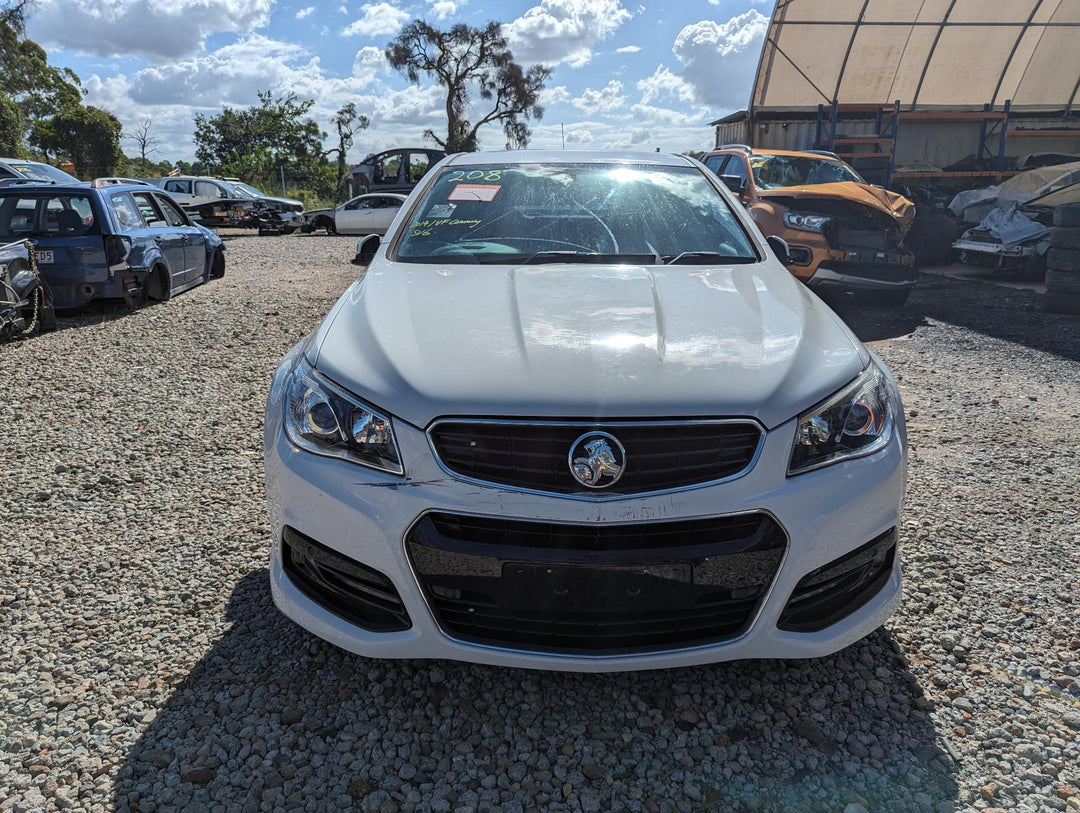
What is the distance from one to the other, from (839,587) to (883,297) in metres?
7.77

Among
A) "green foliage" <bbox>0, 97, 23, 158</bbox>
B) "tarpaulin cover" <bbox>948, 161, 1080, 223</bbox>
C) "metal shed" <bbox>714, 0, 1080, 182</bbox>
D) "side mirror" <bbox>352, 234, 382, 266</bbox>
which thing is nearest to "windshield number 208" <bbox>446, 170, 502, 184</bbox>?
"side mirror" <bbox>352, 234, 382, 266</bbox>

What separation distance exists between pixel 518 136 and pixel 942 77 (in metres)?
20.5

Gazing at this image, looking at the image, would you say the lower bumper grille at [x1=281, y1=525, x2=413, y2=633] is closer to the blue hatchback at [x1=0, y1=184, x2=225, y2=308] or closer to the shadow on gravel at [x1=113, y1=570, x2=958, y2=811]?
the shadow on gravel at [x1=113, y1=570, x2=958, y2=811]

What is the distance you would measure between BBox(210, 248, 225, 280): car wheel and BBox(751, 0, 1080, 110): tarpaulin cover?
13985mm

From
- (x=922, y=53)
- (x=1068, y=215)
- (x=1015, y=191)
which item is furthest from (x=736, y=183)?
(x=922, y=53)

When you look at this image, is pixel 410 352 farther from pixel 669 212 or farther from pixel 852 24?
pixel 852 24

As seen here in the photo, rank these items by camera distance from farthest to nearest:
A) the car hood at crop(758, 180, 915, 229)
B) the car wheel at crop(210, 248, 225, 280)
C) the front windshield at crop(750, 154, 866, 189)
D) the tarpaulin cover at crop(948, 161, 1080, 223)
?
the tarpaulin cover at crop(948, 161, 1080, 223) → the car wheel at crop(210, 248, 225, 280) → the front windshield at crop(750, 154, 866, 189) → the car hood at crop(758, 180, 915, 229)

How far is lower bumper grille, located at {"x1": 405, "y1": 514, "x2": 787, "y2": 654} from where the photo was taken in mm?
1926

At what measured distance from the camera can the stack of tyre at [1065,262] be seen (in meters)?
8.02

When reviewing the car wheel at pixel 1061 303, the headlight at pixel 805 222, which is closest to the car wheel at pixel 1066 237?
the car wheel at pixel 1061 303

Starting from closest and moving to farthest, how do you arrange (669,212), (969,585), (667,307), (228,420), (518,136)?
(667,307), (969,585), (669,212), (228,420), (518,136)

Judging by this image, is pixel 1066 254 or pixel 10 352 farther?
pixel 1066 254

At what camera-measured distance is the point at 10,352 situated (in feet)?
22.7

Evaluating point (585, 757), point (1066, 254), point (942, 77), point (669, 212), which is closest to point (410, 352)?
point (585, 757)
